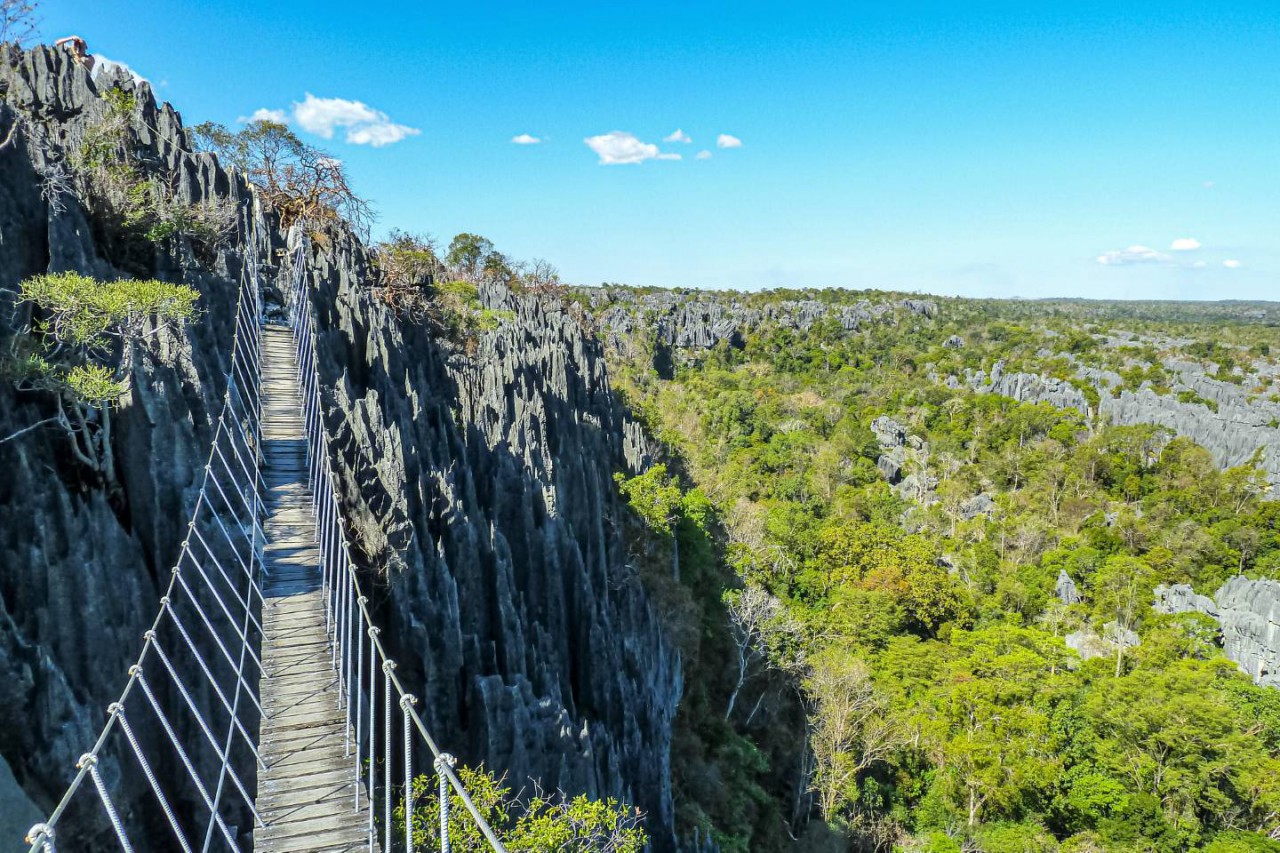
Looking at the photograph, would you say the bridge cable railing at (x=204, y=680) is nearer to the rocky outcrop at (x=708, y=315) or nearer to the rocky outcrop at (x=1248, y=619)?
the rocky outcrop at (x=1248, y=619)

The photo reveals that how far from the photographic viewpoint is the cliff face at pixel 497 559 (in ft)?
34.3

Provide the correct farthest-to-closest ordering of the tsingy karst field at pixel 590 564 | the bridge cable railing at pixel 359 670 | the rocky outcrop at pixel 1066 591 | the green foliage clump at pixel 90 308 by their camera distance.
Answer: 1. the rocky outcrop at pixel 1066 591
2. the green foliage clump at pixel 90 308
3. the tsingy karst field at pixel 590 564
4. the bridge cable railing at pixel 359 670

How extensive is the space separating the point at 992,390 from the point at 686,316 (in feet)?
134

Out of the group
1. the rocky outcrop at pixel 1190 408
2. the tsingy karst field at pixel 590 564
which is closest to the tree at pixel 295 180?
the tsingy karst field at pixel 590 564

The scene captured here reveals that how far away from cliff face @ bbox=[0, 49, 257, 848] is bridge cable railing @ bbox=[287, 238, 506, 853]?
143 cm

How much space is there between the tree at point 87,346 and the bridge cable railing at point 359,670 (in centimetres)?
237

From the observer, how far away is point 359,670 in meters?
5.87

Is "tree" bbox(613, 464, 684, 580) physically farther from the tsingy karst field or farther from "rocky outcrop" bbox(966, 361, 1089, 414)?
"rocky outcrop" bbox(966, 361, 1089, 414)

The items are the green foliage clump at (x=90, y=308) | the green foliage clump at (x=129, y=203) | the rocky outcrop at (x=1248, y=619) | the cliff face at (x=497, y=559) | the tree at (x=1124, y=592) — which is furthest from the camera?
the tree at (x=1124, y=592)

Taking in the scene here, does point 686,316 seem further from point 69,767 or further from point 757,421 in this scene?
point 69,767

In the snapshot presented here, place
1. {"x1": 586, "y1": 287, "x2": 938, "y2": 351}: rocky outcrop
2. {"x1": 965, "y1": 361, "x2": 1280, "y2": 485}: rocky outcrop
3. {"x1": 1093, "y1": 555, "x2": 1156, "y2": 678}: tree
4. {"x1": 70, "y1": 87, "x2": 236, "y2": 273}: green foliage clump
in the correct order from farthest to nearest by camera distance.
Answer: {"x1": 586, "y1": 287, "x2": 938, "y2": 351}: rocky outcrop, {"x1": 965, "y1": 361, "x2": 1280, "y2": 485}: rocky outcrop, {"x1": 1093, "y1": 555, "x2": 1156, "y2": 678}: tree, {"x1": 70, "y1": 87, "x2": 236, "y2": 273}: green foliage clump

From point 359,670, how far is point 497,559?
6.54 metres

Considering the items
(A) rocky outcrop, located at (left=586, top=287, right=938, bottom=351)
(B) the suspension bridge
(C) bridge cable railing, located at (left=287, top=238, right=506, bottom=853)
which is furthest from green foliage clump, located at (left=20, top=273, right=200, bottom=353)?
(A) rocky outcrop, located at (left=586, top=287, right=938, bottom=351)

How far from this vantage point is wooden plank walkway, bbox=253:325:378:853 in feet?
18.0
